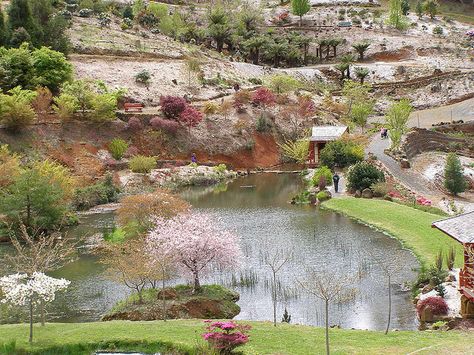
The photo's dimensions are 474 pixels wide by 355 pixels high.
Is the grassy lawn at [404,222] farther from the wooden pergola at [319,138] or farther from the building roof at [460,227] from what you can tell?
the wooden pergola at [319,138]

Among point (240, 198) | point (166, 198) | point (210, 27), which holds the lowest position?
point (240, 198)

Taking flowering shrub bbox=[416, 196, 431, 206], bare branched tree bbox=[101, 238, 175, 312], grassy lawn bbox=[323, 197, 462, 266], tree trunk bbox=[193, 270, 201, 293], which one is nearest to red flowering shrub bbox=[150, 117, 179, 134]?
grassy lawn bbox=[323, 197, 462, 266]

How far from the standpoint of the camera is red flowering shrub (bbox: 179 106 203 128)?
74812 millimetres

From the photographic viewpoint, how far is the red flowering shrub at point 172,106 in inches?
2938

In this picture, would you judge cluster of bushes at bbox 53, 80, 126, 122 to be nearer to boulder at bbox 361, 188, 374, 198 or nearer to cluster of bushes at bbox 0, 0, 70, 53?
cluster of bushes at bbox 0, 0, 70, 53

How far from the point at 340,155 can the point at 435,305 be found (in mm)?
37056

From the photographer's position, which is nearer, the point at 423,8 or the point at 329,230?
the point at 329,230

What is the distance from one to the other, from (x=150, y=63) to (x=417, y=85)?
36844 mm

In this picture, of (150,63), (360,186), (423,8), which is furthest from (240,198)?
(423,8)

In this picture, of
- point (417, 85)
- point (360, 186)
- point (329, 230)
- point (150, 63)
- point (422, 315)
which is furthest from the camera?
point (417, 85)

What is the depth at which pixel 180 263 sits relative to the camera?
112 ft

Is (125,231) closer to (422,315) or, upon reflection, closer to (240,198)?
(240,198)

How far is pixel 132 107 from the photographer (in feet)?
254

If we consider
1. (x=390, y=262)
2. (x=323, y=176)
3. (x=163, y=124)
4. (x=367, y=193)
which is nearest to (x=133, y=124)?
(x=163, y=124)
